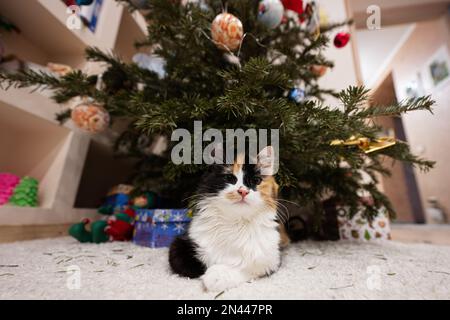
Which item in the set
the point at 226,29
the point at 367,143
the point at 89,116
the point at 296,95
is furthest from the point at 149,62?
the point at 367,143

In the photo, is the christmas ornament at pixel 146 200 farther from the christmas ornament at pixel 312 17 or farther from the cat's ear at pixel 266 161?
the christmas ornament at pixel 312 17

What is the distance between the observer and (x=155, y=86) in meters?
0.77

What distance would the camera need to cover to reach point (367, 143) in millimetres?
683

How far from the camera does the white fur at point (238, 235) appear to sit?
18.3 inches

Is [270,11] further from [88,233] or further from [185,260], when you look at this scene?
[88,233]

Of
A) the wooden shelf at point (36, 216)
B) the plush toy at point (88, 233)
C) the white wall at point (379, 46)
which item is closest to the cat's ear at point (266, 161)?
the plush toy at point (88, 233)

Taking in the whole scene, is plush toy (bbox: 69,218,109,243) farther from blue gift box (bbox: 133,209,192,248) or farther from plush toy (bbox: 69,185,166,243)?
blue gift box (bbox: 133,209,192,248)

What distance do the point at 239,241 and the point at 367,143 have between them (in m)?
0.49

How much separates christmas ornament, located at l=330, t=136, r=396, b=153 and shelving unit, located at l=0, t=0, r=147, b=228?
3.58 ft

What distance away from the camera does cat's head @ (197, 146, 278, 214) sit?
488 millimetres

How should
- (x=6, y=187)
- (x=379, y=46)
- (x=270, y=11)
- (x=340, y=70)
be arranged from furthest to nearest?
1. (x=379, y=46)
2. (x=340, y=70)
3. (x=6, y=187)
4. (x=270, y=11)

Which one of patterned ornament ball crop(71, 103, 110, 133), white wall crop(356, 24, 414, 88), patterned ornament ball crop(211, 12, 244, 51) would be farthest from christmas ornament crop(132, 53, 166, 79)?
white wall crop(356, 24, 414, 88)

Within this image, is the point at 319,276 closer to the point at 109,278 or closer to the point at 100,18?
the point at 109,278
